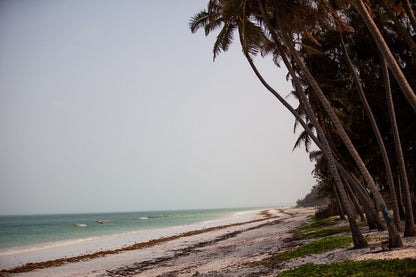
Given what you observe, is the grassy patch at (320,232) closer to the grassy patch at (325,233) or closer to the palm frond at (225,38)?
the grassy patch at (325,233)

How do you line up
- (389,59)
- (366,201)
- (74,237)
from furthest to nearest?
(74,237)
(366,201)
(389,59)

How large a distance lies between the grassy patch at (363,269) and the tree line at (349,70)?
2.25 m

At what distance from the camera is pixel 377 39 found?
21.8ft

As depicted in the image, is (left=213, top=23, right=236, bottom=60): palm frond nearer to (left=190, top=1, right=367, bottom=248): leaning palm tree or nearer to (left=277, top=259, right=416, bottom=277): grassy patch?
(left=190, top=1, right=367, bottom=248): leaning palm tree

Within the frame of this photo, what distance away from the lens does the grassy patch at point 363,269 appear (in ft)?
19.1

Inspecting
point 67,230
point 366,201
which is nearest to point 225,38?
point 366,201

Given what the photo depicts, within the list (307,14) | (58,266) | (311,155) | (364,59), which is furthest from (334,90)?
(58,266)

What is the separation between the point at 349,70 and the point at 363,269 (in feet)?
37.2

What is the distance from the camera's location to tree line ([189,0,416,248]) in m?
9.56

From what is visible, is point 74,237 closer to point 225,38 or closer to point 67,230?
point 67,230

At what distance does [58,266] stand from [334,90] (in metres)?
19.8

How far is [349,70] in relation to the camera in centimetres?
1453

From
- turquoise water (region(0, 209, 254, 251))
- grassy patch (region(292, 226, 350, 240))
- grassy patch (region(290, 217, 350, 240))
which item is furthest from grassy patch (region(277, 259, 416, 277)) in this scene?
turquoise water (region(0, 209, 254, 251))

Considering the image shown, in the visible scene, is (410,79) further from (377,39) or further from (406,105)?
(377,39)
